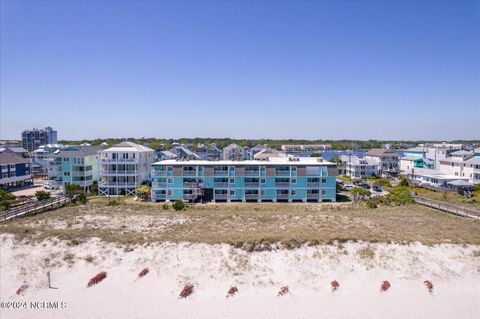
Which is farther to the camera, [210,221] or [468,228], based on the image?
[210,221]

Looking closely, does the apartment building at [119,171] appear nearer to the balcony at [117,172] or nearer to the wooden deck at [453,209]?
the balcony at [117,172]

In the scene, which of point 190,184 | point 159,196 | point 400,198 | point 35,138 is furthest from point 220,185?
point 35,138

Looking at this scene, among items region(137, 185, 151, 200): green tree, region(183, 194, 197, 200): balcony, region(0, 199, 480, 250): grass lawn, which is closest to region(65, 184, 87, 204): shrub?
region(0, 199, 480, 250): grass lawn

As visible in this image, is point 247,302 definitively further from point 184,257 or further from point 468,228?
point 468,228

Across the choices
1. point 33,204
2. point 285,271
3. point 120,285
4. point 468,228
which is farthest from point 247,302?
point 33,204

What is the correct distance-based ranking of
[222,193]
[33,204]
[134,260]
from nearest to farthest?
[134,260], [33,204], [222,193]

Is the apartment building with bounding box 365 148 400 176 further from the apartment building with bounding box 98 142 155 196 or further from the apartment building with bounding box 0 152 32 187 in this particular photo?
the apartment building with bounding box 0 152 32 187

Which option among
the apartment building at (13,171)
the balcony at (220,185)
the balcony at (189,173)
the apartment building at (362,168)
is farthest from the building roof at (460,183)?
the apartment building at (13,171)
